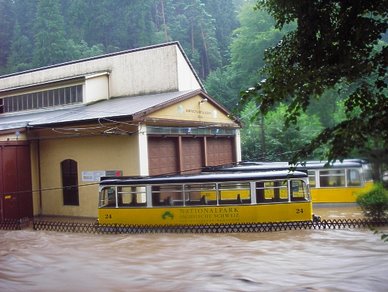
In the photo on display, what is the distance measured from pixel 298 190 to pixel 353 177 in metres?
5.90

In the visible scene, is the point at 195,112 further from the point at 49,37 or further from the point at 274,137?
the point at 49,37

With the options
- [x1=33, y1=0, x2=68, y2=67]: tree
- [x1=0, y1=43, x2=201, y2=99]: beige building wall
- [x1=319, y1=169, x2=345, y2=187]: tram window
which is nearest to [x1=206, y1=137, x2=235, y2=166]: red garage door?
[x1=0, y1=43, x2=201, y2=99]: beige building wall

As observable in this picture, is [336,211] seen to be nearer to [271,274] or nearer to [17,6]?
[271,274]

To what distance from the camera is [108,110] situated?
20391 millimetres

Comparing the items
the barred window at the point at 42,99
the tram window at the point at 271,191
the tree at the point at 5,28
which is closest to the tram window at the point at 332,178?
the tram window at the point at 271,191

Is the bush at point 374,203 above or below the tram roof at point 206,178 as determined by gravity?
below

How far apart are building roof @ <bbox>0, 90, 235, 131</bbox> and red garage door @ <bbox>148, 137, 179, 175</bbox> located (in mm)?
1754

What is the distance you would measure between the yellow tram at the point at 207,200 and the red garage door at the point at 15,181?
5.59m

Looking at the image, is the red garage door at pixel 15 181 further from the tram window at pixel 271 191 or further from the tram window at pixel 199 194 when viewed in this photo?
the tram window at pixel 271 191

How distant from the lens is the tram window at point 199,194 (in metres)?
15.6

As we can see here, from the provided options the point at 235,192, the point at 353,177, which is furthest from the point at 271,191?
the point at 353,177

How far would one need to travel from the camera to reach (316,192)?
2083 cm

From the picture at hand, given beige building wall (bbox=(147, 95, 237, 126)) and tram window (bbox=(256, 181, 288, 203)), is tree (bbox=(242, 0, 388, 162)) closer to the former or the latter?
tram window (bbox=(256, 181, 288, 203))

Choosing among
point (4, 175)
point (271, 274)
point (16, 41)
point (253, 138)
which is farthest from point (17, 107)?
point (16, 41)
